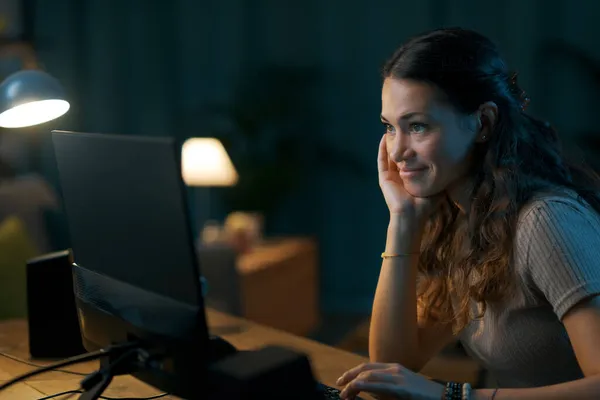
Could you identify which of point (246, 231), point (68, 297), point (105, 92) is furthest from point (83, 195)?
point (105, 92)

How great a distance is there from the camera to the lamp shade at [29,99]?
5.30 ft

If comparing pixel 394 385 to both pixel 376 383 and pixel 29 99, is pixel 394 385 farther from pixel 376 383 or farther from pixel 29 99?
pixel 29 99

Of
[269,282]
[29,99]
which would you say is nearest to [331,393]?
[29,99]

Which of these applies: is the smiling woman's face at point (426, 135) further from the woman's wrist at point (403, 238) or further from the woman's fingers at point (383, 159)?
the woman's fingers at point (383, 159)

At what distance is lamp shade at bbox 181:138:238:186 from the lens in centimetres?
414

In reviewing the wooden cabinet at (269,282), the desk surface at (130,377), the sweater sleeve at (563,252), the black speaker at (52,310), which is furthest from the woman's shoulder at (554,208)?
the wooden cabinet at (269,282)

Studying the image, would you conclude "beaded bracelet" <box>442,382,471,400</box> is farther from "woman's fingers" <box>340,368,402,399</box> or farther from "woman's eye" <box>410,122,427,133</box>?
"woman's eye" <box>410,122,427,133</box>

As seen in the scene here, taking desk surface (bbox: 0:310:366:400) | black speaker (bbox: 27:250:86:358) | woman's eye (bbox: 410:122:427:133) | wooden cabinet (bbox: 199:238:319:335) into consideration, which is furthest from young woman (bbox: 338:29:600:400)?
wooden cabinet (bbox: 199:238:319:335)

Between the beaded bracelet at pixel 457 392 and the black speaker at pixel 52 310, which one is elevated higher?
the black speaker at pixel 52 310

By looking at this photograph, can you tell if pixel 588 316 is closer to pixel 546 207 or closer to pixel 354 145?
pixel 546 207

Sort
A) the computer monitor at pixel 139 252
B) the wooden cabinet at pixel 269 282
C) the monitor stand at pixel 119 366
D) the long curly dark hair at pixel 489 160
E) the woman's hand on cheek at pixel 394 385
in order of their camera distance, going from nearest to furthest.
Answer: the computer monitor at pixel 139 252, the monitor stand at pixel 119 366, the woman's hand on cheek at pixel 394 385, the long curly dark hair at pixel 489 160, the wooden cabinet at pixel 269 282

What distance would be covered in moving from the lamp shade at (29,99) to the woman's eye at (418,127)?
75 cm

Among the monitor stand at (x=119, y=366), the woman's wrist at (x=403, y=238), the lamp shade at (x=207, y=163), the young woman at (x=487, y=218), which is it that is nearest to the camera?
the monitor stand at (x=119, y=366)

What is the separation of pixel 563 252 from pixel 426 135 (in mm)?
322
